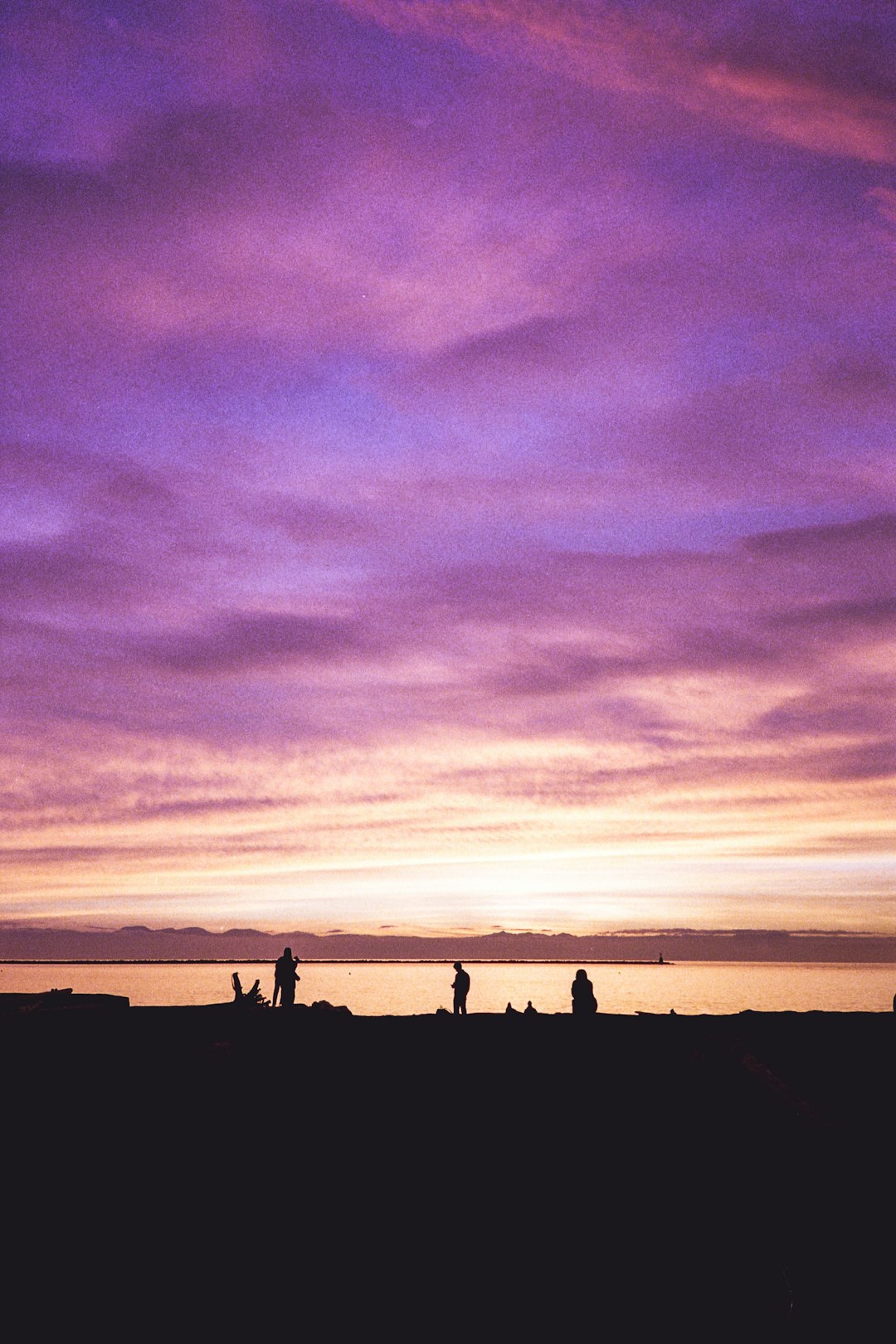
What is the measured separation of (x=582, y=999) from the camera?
24141mm

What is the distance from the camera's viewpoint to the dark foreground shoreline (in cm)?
977

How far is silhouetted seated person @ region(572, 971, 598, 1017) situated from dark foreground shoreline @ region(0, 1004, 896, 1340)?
359 centimetres

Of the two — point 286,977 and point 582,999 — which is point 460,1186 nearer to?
point 582,999

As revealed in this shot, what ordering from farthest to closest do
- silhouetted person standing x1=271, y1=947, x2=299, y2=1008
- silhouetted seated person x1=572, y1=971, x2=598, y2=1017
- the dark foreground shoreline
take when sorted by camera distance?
silhouetted person standing x1=271, y1=947, x2=299, y2=1008, silhouetted seated person x1=572, y1=971, x2=598, y2=1017, the dark foreground shoreline

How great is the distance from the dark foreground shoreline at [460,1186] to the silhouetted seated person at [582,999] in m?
3.59

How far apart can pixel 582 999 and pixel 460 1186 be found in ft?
38.3

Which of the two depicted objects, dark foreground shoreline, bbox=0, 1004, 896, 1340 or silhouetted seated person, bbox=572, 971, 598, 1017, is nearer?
dark foreground shoreline, bbox=0, 1004, 896, 1340

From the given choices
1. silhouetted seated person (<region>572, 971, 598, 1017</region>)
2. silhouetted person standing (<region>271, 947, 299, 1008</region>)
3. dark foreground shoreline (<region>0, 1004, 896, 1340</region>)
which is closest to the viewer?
dark foreground shoreline (<region>0, 1004, 896, 1340</region>)

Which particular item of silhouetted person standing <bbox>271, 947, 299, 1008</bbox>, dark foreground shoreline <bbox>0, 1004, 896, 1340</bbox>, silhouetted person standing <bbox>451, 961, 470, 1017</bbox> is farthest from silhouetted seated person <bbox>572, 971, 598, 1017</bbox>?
silhouetted person standing <bbox>271, 947, 299, 1008</bbox>

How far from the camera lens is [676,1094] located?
17.1m

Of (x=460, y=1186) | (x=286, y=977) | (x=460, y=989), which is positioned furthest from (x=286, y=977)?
(x=460, y=1186)

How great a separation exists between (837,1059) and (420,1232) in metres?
12.8

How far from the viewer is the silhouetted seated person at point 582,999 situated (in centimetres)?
2386

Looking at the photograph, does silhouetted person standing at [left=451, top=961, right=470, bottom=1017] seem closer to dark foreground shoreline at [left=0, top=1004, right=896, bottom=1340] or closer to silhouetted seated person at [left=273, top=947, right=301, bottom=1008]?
silhouetted seated person at [left=273, top=947, right=301, bottom=1008]
